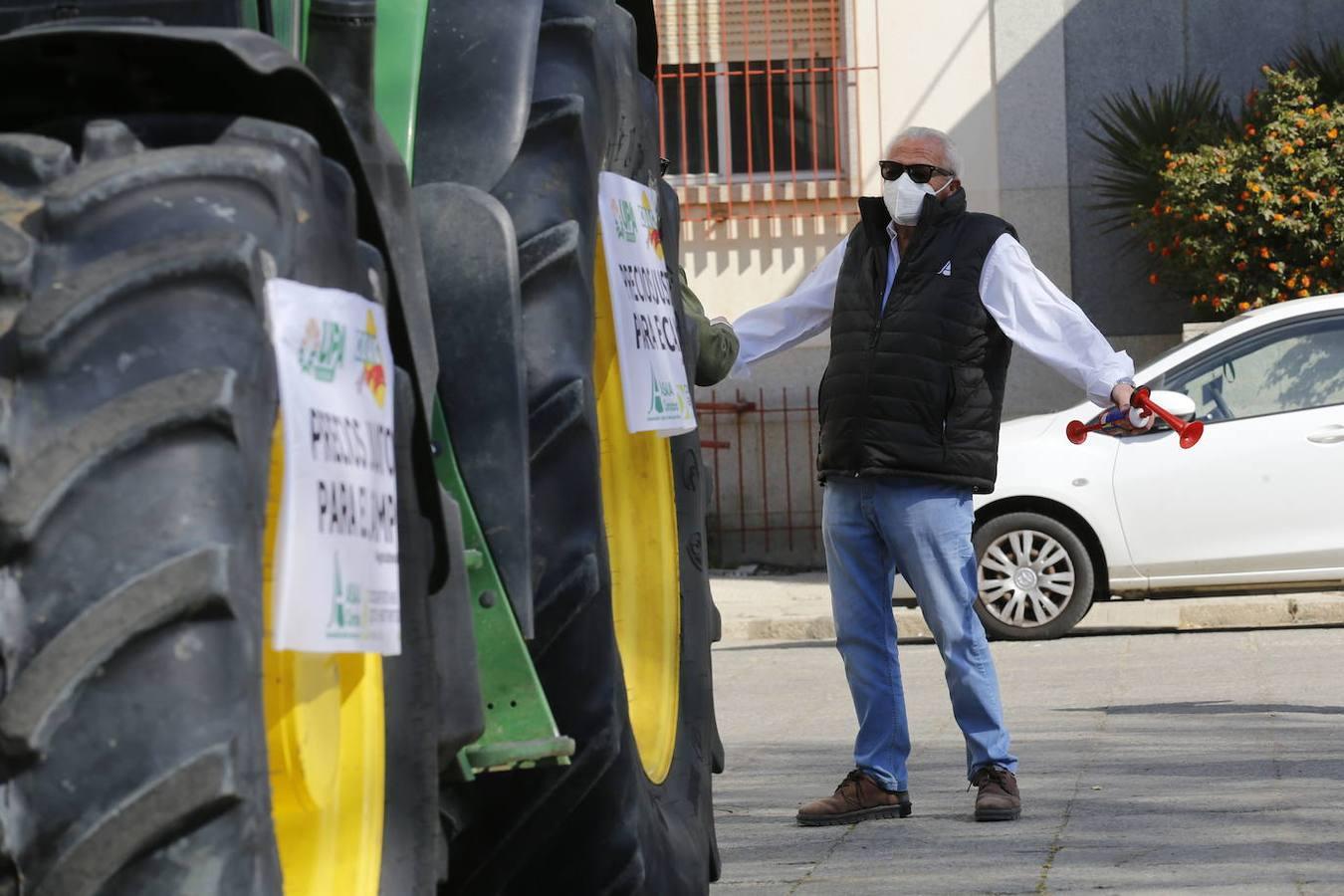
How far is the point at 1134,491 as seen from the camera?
12.6m

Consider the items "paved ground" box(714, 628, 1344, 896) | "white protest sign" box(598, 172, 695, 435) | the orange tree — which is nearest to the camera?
"white protest sign" box(598, 172, 695, 435)

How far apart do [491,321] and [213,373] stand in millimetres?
1162

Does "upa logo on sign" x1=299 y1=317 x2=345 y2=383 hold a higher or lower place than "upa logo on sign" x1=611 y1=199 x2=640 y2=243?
lower

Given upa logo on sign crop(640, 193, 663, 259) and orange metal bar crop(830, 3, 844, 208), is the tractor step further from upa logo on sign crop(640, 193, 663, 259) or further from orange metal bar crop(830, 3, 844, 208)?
orange metal bar crop(830, 3, 844, 208)

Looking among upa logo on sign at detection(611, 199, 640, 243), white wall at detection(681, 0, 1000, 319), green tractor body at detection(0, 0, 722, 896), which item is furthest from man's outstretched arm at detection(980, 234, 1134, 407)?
white wall at detection(681, 0, 1000, 319)

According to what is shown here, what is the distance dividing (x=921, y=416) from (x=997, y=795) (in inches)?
43.0

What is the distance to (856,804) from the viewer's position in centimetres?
660

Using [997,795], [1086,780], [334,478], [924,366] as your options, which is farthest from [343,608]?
[1086,780]

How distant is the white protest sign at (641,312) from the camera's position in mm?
3887

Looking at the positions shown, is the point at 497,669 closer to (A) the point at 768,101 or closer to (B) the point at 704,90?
(B) the point at 704,90

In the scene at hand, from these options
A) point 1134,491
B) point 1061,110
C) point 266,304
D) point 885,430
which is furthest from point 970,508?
point 1061,110

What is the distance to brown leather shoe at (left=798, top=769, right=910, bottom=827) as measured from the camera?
21.5 ft

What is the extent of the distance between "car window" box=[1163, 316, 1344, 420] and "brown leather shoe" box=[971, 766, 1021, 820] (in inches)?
250

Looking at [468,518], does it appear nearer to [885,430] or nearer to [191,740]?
[191,740]
